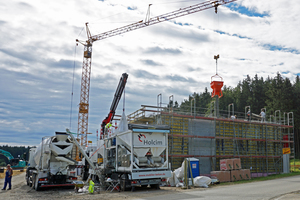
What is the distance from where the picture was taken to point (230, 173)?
23.4 meters

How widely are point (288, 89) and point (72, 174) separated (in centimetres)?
5055

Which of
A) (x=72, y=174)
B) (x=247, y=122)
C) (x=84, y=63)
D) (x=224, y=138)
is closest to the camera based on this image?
(x=72, y=174)

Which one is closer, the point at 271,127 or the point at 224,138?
the point at 224,138

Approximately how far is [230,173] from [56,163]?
13.7m

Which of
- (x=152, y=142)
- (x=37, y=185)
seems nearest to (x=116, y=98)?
(x=152, y=142)

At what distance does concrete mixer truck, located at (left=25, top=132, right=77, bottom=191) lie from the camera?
18.0 metres

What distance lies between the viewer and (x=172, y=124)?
25.5m

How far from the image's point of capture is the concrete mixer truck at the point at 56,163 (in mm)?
17953

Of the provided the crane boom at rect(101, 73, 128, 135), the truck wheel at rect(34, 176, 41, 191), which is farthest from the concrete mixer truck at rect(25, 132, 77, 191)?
the crane boom at rect(101, 73, 128, 135)

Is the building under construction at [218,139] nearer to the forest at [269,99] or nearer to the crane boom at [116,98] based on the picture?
the crane boom at [116,98]

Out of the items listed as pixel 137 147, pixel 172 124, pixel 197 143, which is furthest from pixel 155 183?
pixel 197 143

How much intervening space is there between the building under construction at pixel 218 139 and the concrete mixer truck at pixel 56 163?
29.2ft

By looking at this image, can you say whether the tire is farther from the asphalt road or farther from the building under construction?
the building under construction

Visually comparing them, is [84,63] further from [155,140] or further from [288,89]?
[155,140]
